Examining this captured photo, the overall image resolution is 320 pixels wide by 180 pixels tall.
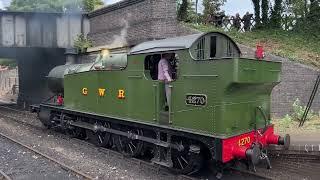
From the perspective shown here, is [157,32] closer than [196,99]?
No

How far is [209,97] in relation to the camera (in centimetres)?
788

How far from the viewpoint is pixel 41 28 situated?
22.4m

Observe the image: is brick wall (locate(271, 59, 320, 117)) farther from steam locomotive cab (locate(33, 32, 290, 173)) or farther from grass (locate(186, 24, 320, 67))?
steam locomotive cab (locate(33, 32, 290, 173))

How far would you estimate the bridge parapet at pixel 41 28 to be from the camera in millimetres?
22094

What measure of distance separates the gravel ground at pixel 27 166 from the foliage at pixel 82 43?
10.1 m

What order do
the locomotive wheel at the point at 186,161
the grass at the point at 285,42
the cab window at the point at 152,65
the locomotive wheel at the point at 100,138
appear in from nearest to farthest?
1. the locomotive wheel at the point at 186,161
2. the cab window at the point at 152,65
3. the locomotive wheel at the point at 100,138
4. the grass at the point at 285,42

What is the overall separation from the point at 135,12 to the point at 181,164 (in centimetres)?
1059

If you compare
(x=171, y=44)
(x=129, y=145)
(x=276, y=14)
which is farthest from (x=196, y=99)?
(x=276, y=14)

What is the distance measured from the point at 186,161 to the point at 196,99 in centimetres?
154

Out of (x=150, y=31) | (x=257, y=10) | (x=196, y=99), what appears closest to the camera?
(x=196, y=99)

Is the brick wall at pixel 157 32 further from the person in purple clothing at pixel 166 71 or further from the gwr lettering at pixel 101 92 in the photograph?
the person in purple clothing at pixel 166 71

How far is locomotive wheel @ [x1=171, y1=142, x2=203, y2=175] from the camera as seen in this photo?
340 inches

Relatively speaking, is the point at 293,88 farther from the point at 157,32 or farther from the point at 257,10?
the point at 257,10

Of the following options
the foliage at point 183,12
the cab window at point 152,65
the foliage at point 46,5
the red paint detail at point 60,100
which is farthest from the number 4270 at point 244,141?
the foliage at point 46,5
